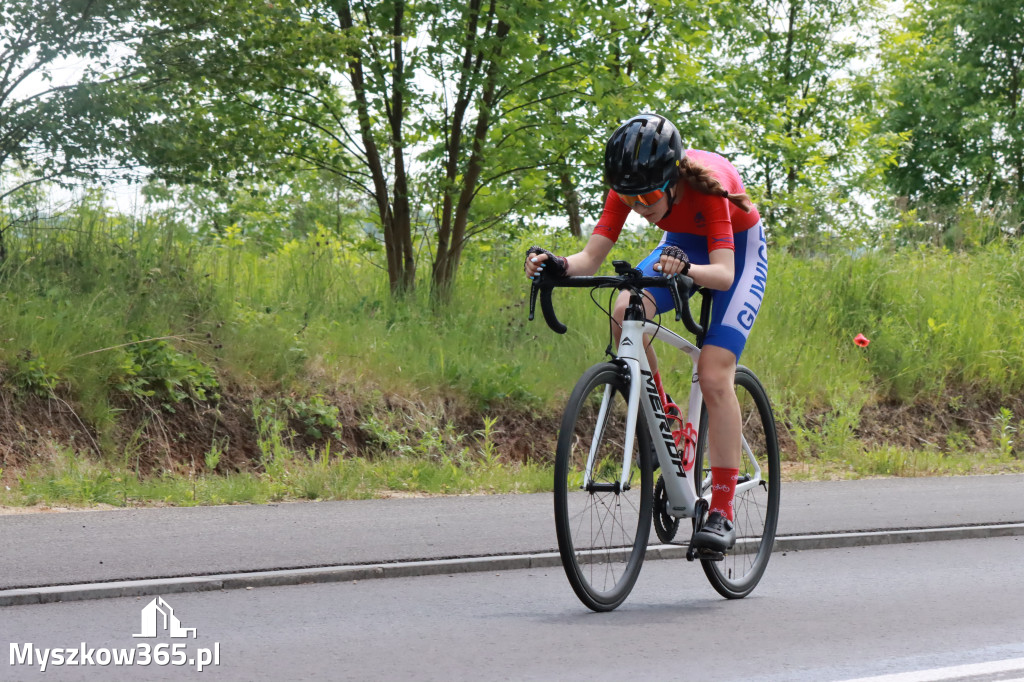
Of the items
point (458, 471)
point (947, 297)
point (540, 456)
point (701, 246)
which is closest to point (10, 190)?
point (458, 471)

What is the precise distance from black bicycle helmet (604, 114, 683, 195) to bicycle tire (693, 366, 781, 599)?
1.33 meters

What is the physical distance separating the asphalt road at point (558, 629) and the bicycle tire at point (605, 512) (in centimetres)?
18

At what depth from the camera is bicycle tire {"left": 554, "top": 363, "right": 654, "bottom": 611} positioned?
4.96 m

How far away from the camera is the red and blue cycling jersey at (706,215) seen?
17.4 ft

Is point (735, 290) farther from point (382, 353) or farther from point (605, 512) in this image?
point (382, 353)

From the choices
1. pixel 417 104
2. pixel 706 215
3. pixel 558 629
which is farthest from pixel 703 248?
pixel 417 104

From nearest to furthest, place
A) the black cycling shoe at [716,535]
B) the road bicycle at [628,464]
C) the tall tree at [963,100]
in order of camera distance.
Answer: the road bicycle at [628,464] < the black cycling shoe at [716,535] < the tall tree at [963,100]

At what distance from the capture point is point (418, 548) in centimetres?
670

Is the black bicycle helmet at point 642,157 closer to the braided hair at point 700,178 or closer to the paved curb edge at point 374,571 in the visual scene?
the braided hair at point 700,178

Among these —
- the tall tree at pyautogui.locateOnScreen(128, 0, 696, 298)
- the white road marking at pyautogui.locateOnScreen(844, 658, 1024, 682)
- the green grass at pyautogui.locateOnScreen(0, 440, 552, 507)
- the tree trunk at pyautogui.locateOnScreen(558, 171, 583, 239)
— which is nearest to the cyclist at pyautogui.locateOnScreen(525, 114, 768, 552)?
the white road marking at pyautogui.locateOnScreen(844, 658, 1024, 682)

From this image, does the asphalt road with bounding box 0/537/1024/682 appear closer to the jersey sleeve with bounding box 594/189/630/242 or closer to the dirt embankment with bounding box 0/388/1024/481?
the jersey sleeve with bounding box 594/189/630/242

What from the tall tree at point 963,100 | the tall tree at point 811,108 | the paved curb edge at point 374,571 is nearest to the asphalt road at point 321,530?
the paved curb edge at point 374,571

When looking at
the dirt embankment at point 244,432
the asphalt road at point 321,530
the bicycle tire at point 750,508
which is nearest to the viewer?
the bicycle tire at point 750,508

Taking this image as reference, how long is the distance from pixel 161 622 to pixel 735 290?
3.03m
